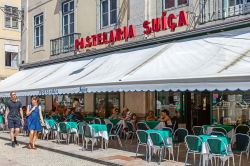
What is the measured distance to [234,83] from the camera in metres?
8.27

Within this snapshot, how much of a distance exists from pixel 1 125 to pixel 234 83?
14018mm

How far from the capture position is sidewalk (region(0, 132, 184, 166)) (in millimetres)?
10368

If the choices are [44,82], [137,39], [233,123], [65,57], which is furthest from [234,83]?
[65,57]

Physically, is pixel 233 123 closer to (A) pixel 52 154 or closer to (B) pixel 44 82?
(A) pixel 52 154

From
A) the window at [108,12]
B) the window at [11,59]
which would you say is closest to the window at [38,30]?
the window at [108,12]

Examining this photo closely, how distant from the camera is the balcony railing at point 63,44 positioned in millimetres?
19984

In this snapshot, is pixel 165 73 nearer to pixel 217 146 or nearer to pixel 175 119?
pixel 217 146

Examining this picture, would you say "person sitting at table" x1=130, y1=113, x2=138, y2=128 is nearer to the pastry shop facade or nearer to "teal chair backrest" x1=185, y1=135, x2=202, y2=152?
the pastry shop facade

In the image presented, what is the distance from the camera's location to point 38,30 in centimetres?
2427

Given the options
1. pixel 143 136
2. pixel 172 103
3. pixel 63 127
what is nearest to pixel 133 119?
pixel 172 103

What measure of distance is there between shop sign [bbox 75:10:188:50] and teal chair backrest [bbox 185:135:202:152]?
17.3ft

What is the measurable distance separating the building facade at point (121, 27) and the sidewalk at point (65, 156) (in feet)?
11.5

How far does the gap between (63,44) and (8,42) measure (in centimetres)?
1766

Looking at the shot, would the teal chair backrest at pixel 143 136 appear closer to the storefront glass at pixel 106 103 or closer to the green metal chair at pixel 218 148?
the green metal chair at pixel 218 148
